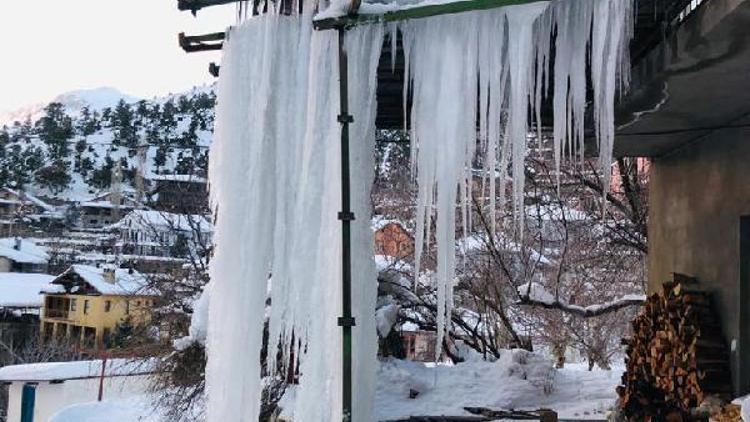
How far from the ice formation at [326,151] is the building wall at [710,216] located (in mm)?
1622

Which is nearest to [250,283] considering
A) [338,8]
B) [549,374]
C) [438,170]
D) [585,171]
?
[438,170]

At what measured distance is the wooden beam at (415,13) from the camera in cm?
262

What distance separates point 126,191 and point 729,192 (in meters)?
51.2

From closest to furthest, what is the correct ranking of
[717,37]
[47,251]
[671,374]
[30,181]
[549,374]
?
[717,37], [671,374], [549,374], [47,251], [30,181]

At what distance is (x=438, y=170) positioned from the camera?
2.90 meters

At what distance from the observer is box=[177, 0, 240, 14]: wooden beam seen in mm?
3172

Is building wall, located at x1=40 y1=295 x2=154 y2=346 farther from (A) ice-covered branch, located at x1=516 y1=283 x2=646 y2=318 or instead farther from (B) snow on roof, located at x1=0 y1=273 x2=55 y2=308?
(A) ice-covered branch, located at x1=516 y1=283 x2=646 y2=318

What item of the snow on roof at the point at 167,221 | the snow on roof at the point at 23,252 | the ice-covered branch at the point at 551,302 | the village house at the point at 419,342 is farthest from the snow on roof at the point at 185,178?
the snow on roof at the point at 23,252

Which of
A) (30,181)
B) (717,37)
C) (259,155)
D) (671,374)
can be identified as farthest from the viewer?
(30,181)

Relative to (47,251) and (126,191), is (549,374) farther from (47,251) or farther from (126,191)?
(126,191)

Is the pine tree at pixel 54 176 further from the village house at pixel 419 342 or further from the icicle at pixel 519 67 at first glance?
the icicle at pixel 519 67

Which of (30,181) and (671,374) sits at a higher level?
(30,181)

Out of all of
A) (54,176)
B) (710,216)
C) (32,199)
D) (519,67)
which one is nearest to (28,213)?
(32,199)

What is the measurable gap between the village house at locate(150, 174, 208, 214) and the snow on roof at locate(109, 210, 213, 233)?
15 centimetres
